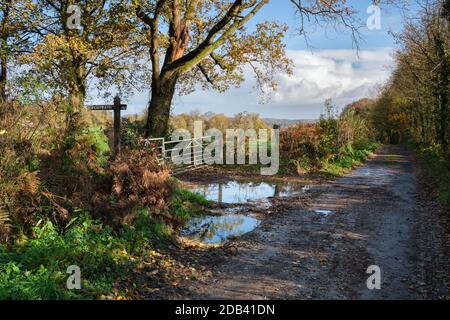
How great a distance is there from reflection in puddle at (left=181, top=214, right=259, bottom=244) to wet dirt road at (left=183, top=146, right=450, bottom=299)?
0.40m

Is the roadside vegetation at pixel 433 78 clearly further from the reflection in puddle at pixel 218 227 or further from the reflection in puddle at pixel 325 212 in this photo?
the reflection in puddle at pixel 218 227

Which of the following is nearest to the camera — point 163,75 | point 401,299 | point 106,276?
point 401,299

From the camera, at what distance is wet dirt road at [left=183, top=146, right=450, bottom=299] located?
19.1ft

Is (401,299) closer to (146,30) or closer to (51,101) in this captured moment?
(51,101)

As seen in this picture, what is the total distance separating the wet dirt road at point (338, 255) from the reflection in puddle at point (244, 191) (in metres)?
1.40

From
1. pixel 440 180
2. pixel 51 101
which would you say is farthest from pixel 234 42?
pixel 51 101

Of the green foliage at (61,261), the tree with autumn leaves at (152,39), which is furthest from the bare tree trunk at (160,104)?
the green foliage at (61,261)

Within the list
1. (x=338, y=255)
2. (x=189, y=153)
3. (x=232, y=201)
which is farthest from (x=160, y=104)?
(x=338, y=255)

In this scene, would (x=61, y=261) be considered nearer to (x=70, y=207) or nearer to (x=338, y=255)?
(x=70, y=207)

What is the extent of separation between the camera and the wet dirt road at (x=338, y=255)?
19.1 ft

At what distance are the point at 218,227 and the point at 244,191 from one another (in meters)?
5.14

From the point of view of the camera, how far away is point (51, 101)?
8.49 metres

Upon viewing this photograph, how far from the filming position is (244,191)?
1466cm
